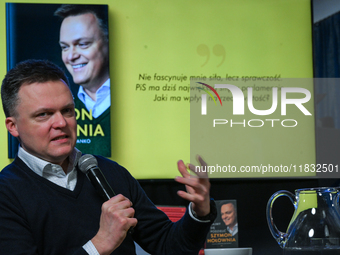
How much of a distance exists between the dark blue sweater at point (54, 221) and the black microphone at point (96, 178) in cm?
10

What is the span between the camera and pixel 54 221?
104cm

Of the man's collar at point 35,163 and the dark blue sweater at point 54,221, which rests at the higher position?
the man's collar at point 35,163

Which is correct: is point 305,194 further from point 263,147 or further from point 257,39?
point 257,39

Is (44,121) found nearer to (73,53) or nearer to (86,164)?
(86,164)

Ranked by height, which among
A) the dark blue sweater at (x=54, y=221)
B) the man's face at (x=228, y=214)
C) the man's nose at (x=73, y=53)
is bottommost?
the man's face at (x=228, y=214)

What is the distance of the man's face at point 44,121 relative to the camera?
3.54 feet

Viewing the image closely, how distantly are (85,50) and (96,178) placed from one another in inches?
41.6

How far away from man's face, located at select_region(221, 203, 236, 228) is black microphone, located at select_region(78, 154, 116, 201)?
1042 millimetres

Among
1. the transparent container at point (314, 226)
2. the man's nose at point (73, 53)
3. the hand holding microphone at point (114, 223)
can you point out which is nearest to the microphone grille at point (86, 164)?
the hand holding microphone at point (114, 223)

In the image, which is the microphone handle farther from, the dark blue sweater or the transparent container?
the transparent container

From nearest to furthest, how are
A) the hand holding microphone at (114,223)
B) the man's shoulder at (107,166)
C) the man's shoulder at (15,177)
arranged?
the hand holding microphone at (114,223) → the man's shoulder at (15,177) → the man's shoulder at (107,166)

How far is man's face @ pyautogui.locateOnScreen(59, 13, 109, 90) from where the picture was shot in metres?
1.87

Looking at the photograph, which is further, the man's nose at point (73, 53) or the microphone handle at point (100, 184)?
the man's nose at point (73, 53)

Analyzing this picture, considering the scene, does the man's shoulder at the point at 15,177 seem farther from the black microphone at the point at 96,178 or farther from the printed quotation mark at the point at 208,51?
the printed quotation mark at the point at 208,51
